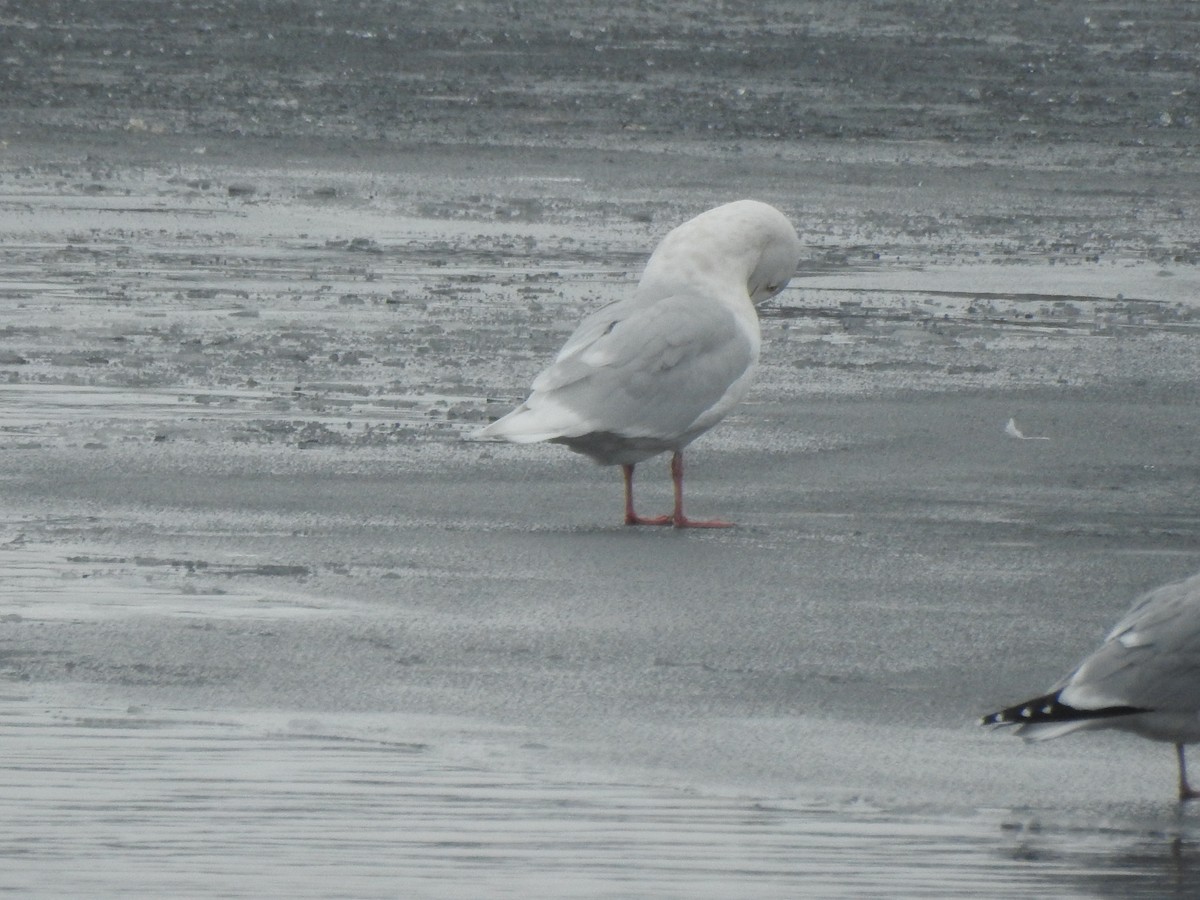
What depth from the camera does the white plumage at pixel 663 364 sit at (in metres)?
9.30

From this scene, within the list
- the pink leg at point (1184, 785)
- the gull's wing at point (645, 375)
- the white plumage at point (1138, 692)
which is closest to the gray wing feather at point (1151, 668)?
the white plumage at point (1138, 692)

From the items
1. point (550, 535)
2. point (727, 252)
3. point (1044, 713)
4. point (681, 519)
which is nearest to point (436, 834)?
A: point (1044, 713)

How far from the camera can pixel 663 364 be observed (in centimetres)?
942

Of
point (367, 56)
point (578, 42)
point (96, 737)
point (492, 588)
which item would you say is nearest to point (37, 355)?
point (492, 588)

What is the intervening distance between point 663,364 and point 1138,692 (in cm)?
359

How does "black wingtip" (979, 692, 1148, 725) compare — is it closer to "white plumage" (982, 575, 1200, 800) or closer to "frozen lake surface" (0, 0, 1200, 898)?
"white plumage" (982, 575, 1200, 800)

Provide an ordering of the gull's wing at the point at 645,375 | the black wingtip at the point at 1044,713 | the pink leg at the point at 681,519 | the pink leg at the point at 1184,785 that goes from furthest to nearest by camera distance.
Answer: the gull's wing at the point at 645,375 < the pink leg at the point at 681,519 < the pink leg at the point at 1184,785 < the black wingtip at the point at 1044,713

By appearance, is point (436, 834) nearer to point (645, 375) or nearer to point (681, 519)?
point (681, 519)

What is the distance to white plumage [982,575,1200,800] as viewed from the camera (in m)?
6.02

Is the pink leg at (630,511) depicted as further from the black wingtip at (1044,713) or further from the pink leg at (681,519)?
the black wingtip at (1044,713)

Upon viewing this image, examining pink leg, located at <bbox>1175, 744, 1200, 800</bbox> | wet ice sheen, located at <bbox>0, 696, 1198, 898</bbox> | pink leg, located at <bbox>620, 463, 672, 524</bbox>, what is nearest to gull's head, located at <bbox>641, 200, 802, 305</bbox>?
pink leg, located at <bbox>620, 463, 672, 524</bbox>

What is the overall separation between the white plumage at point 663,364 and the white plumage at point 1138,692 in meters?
3.13

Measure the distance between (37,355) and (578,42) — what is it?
19.7 metres

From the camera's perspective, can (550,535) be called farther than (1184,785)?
Yes
